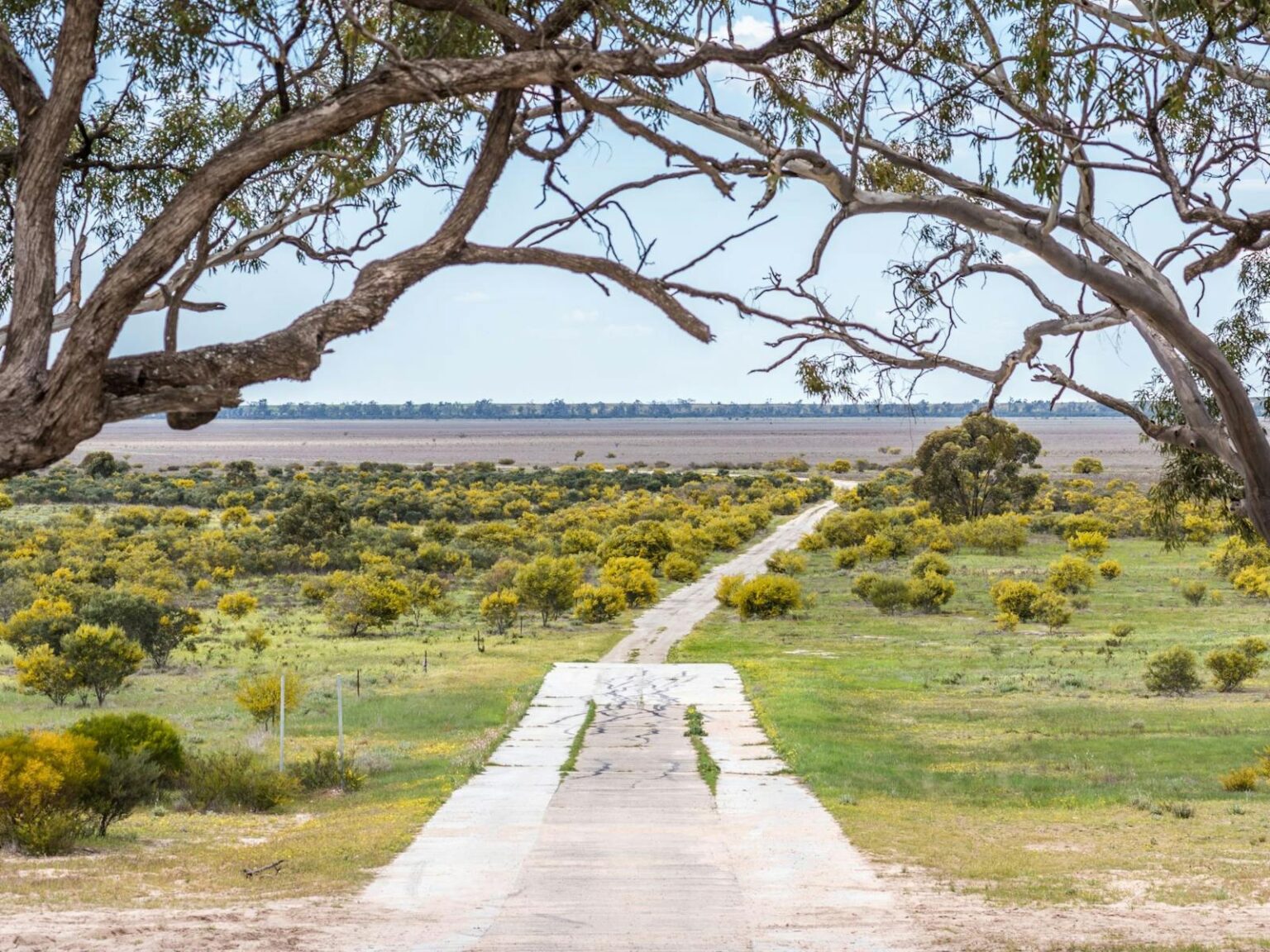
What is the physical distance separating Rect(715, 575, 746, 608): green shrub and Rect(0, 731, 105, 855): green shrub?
87.1ft

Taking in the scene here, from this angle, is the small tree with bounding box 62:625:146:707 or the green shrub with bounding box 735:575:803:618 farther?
the green shrub with bounding box 735:575:803:618

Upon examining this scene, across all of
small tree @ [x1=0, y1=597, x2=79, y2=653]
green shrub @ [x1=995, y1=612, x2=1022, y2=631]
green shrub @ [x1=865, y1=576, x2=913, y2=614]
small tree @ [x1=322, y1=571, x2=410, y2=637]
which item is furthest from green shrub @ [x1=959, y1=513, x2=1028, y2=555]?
small tree @ [x1=0, y1=597, x2=79, y2=653]

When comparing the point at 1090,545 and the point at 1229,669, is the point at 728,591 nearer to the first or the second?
the point at 1229,669

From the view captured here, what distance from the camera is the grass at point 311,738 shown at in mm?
11102

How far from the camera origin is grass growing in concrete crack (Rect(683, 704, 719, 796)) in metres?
16.2

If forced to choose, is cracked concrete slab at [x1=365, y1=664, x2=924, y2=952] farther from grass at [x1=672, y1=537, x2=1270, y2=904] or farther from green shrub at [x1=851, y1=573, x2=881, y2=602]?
green shrub at [x1=851, y1=573, x2=881, y2=602]

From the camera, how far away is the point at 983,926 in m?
9.34

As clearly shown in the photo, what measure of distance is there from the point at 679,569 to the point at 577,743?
27.7 metres

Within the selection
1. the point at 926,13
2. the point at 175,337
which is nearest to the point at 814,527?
the point at 926,13

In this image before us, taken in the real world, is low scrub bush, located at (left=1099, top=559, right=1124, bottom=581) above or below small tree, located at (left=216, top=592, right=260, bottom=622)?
above

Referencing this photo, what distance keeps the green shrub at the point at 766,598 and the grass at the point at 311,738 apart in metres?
3.91

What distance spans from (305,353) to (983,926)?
19.8ft

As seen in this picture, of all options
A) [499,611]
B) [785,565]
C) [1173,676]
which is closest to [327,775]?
[1173,676]

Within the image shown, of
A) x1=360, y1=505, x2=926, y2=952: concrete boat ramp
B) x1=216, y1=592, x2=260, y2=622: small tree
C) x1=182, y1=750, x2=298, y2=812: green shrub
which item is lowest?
x1=216, y1=592, x2=260, y2=622: small tree
